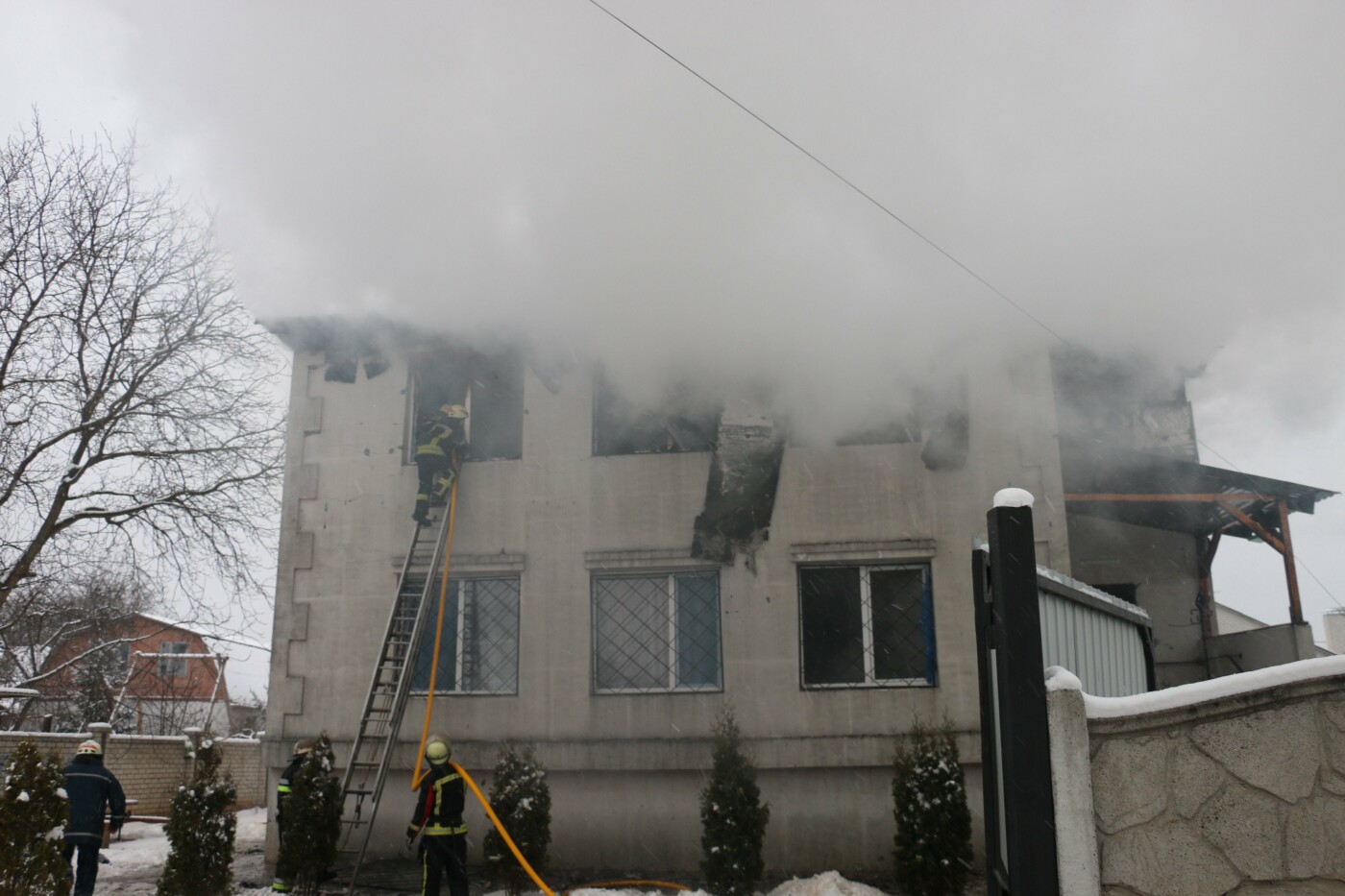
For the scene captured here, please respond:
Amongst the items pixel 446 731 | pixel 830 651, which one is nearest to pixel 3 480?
pixel 446 731

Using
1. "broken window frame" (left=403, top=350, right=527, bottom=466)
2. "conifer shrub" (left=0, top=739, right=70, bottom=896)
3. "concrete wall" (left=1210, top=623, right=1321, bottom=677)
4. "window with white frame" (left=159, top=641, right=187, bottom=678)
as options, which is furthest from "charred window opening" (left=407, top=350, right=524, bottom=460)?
"window with white frame" (left=159, top=641, right=187, bottom=678)

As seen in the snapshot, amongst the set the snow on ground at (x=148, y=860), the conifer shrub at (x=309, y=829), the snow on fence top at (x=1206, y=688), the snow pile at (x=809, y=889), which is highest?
the snow on fence top at (x=1206, y=688)

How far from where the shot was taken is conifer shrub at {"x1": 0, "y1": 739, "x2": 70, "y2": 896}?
6.18m

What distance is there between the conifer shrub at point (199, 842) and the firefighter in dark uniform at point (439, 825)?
53.9 inches

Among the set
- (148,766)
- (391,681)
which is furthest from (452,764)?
(148,766)

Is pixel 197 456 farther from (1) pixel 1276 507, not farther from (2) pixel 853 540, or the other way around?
(1) pixel 1276 507

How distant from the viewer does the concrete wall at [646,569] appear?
332 inches

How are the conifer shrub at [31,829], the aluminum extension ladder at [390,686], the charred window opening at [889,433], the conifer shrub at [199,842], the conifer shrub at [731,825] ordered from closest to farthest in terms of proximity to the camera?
the conifer shrub at [31,829], the conifer shrub at [199,842], the conifer shrub at [731,825], the aluminum extension ladder at [390,686], the charred window opening at [889,433]

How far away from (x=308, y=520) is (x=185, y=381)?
12.3 ft

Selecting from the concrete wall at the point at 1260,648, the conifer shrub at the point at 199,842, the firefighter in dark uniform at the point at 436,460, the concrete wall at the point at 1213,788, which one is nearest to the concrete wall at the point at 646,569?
the firefighter in dark uniform at the point at 436,460

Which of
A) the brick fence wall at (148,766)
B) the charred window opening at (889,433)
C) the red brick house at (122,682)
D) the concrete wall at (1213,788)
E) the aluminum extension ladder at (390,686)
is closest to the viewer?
the concrete wall at (1213,788)

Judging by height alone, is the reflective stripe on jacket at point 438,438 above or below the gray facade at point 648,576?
above

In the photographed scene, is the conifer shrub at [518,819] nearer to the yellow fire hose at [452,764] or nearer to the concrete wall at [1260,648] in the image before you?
the yellow fire hose at [452,764]

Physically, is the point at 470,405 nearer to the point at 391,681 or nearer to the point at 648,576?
the point at 648,576
